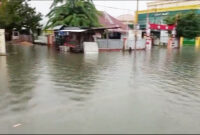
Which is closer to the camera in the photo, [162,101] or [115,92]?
[162,101]

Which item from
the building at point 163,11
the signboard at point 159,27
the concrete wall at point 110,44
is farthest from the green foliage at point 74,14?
the building at point 163,11

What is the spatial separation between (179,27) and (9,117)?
34015 millimetres

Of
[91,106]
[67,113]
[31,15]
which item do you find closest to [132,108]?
[91,106]

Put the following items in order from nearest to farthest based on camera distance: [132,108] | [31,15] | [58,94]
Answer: [132,108] < [58,94] < [31,15]

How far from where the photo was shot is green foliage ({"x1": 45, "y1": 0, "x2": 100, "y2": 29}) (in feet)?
93.8

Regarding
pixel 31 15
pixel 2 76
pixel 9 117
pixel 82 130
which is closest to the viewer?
pixel 82 130

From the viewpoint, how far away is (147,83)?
30.4ft

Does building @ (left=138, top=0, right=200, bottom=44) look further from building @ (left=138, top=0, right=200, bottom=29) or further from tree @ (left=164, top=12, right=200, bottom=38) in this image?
tree @ (left=164, top=12, right=200, bottom=38)

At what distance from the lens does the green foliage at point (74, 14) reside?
28583 mm

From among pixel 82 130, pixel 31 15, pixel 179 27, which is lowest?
pixel 82 130

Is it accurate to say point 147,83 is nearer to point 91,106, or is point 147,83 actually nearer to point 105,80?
point 105,80

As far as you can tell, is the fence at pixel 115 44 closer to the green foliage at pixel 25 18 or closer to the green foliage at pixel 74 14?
the green foliage at pixel 74 14

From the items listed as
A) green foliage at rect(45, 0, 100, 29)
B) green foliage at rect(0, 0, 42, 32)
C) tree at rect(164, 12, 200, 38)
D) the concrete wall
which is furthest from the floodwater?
green foliage at rect(0, 0, 42, 32)

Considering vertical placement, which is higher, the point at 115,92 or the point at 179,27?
the point at 179,27
